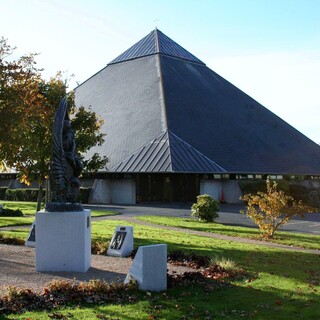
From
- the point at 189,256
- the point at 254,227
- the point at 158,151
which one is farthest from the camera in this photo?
the point at 158,151

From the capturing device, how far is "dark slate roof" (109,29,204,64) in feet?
178

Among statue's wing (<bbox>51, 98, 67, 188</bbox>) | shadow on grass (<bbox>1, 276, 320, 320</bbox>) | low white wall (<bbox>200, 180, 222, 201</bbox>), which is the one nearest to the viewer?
shadow on grass (<bbox>1, 276, 320, 320</bbox>)

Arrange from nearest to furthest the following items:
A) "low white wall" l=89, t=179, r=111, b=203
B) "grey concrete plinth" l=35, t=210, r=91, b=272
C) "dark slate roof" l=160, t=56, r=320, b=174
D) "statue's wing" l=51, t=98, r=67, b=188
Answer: "grey concrete plinth" l=35, t=210, r=91, b=272 < "statue's wing" l=51, t=98, r=67, b=188 < "low white wall" l=89, t=179, r=111, b=203 < "dark slate roof" l=160, t=56, r=320, b=174

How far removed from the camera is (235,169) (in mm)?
38188

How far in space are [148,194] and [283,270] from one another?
95.5 feet

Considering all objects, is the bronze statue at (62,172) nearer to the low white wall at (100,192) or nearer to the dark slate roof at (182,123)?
the dark slate roof at (182,123)

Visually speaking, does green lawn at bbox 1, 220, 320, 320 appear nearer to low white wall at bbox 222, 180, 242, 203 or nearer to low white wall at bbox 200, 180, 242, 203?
low white wall at bbox 200, 180, 242, 203

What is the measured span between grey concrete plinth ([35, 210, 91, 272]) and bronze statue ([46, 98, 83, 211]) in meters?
0.25

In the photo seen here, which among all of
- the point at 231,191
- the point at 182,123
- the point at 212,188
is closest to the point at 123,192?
the point at 212,188

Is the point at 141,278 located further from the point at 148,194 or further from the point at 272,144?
the point at 272,144

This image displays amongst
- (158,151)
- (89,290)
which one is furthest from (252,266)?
(158,151)

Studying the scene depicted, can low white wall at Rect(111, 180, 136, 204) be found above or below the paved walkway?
above

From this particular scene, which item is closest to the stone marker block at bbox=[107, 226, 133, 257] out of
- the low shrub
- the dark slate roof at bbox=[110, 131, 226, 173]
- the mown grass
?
the mown grass

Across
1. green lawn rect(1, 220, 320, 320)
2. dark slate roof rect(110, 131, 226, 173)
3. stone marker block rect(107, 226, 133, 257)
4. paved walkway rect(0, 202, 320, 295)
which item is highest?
dark slate roof rect(110, 131, 226, 173)
